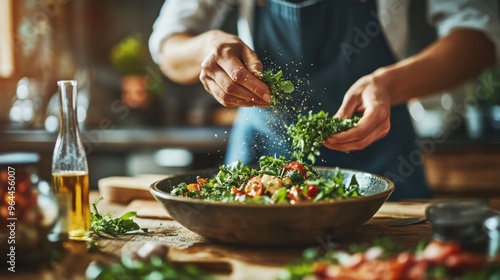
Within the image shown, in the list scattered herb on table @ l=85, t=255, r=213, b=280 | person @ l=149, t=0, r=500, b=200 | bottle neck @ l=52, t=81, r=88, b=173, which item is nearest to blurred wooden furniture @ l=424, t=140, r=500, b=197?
person @ l=149, t=0, r=500, b=200

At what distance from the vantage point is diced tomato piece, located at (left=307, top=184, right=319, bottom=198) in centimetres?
131

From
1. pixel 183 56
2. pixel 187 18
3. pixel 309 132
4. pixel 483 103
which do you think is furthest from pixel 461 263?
pixel 483 103

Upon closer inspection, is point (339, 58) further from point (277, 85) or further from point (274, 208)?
point (274, 208)

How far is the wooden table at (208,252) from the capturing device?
1.14 meters

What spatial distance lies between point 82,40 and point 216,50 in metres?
2.95

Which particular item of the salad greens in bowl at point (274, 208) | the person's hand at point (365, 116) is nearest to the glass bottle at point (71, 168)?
the salad greens in bowl at point (274, 208)

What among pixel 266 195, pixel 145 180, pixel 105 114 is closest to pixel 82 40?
pixel 105 114

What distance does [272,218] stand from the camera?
1188mm

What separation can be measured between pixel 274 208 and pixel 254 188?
17cm

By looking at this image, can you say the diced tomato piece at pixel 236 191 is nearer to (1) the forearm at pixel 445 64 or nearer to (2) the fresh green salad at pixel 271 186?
(2) the fresh green salad at pixel 271 186

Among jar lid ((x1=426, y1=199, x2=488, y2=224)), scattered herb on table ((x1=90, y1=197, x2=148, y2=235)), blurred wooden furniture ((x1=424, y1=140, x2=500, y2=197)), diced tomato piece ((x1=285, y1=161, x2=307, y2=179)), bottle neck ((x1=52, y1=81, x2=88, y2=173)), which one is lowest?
blurred wooden furniture ((x1=424, y1=140, x2=500, y2=197))

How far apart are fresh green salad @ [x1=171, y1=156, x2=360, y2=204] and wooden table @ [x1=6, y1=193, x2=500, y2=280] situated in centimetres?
10

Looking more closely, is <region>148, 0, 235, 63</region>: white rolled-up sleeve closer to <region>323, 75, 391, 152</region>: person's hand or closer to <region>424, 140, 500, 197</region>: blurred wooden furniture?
<region>323, 75, 391, 152</region>: person's hand

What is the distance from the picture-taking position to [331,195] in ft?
4.14
